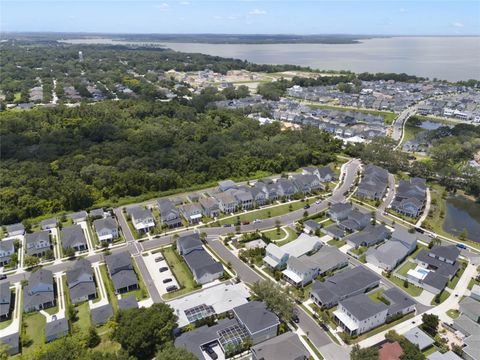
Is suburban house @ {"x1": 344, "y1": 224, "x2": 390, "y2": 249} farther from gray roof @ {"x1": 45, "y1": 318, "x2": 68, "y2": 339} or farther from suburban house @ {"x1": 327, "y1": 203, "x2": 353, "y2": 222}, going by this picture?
gray roof @ {"x1": 45, "y1": 318, "x2": 68, "y2": 339}

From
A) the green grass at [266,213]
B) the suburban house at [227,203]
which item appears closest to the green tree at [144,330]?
the green grass at [266,213]

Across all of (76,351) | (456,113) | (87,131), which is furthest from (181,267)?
(456,113)

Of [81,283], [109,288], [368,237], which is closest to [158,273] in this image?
[109,288]

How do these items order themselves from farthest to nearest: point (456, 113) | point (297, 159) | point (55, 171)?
point (456, 113) → point (297, 159) → point (55, 171)

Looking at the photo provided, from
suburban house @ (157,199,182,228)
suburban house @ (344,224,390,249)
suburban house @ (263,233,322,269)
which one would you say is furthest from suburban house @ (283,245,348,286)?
suburban house @ (157,199,182,228)

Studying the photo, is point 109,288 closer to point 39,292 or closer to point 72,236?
point 39,292

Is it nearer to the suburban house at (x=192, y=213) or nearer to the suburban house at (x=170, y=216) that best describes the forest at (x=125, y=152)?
the suburban house at (x=170, y=216)

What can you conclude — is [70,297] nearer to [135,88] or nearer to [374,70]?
[135,88]
